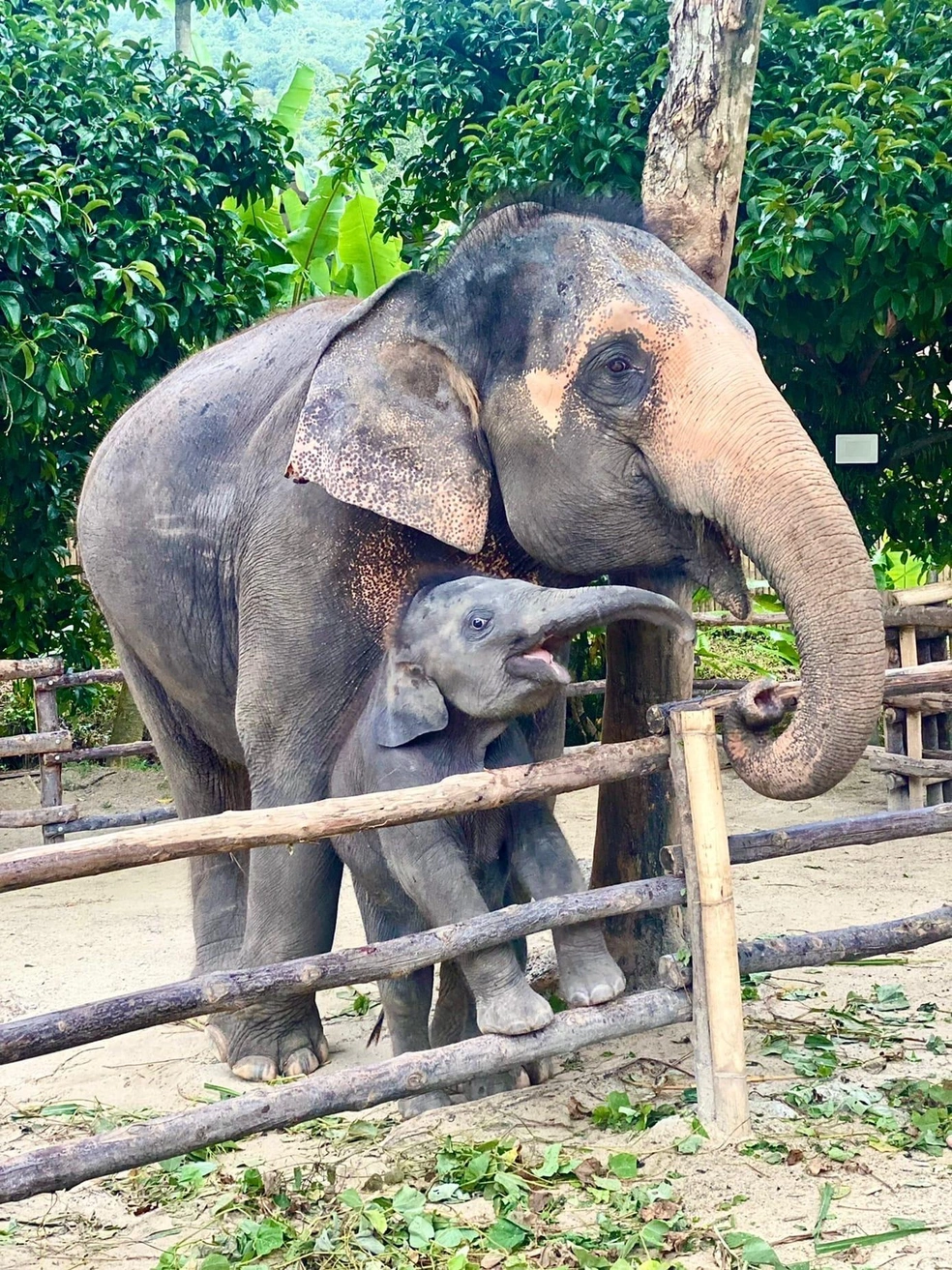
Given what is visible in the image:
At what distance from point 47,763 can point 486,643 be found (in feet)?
14.9

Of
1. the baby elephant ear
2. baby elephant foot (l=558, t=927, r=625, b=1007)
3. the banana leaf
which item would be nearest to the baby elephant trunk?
the baby elephant ear

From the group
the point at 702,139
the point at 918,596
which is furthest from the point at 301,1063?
the point at 918,596

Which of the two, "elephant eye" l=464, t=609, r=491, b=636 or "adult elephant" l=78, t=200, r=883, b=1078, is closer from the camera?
"adult elephant" l=78, t=200, r=883, b=1078

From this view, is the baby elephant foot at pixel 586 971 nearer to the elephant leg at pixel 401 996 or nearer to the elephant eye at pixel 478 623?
the elephant leg at pixel 401 996

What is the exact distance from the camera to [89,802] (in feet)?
28.1

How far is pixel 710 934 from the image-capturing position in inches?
122

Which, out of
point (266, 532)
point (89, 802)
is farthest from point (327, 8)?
point (266, 532)

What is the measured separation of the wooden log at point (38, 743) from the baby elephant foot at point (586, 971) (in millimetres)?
4418

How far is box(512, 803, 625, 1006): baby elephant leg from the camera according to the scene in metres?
3.21

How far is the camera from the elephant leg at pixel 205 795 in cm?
457

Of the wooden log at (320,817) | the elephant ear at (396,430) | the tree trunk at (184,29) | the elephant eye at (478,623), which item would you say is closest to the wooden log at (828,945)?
the wooden log at (320,817)

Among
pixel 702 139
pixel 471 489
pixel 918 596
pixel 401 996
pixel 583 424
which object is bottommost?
pixel 401 996

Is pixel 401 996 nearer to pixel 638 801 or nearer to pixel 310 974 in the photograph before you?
pixel 310 974

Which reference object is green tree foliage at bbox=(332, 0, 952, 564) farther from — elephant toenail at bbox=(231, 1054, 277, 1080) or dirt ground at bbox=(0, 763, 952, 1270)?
elephant toenail at bbox=(231, 1054, 277, 1080)
